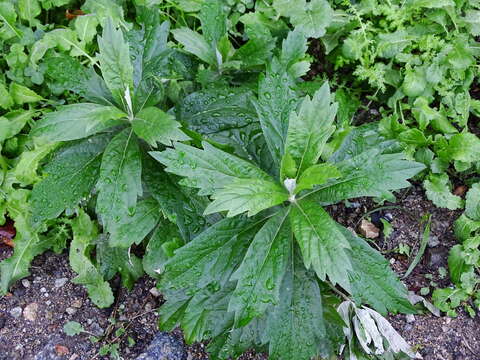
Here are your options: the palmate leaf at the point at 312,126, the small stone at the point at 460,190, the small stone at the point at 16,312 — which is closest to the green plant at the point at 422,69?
the small stone at the point at 460,190

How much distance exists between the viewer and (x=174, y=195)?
92.0 inches

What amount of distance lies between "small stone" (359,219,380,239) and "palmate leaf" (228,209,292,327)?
122 cm

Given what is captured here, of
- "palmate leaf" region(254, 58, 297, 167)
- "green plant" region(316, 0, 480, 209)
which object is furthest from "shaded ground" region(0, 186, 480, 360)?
"palmate leaf" region(254, 58, 297, 167)

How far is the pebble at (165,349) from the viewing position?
2.87 meters

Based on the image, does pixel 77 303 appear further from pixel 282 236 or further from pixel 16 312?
pixel 282 236

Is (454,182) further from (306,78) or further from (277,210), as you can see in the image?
(277,210)

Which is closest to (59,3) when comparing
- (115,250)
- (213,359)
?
(115,250)

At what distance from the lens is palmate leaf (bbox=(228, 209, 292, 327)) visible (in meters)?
2.02

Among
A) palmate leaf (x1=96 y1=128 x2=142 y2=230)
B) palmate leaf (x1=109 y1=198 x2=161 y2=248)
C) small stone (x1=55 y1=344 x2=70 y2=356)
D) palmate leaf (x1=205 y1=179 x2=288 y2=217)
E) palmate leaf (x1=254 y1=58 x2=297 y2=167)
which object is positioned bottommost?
small stone (x1=55 y1=344 x2=70 y2=356)

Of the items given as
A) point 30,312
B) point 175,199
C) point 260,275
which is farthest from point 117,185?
point 30,312

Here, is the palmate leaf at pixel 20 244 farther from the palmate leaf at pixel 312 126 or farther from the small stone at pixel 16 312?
the palmate leaf at pixel 312 126

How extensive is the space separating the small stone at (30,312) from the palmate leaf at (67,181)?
0.97 m

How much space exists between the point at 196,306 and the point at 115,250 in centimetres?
79

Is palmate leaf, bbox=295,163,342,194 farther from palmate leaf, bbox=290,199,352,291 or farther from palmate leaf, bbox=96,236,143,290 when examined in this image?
palmate leaf, bbox=96,236,143,290
